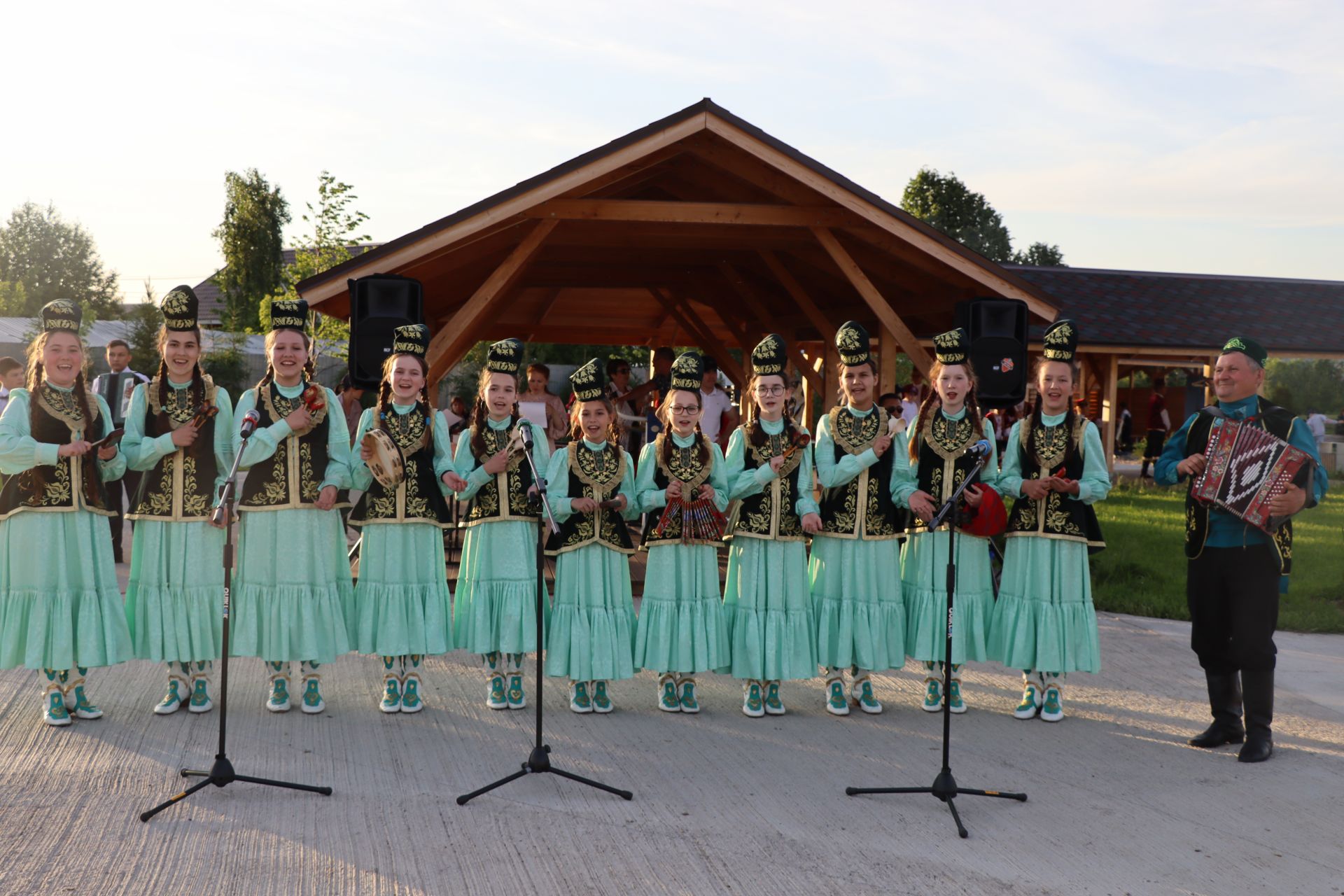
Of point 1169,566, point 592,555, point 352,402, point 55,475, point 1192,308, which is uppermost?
point 1192,308

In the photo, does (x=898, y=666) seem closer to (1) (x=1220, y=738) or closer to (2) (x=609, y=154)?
(1) (x=1220, y=738)

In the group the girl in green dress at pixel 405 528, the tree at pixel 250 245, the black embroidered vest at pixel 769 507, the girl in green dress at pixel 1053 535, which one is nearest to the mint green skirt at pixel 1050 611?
the girl in green dress at pixel 1053 535

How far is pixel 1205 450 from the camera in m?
5.60

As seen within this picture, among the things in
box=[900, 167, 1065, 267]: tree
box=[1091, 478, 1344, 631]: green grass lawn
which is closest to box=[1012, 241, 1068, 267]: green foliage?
box=[900, 167, 1065, 267]: tree

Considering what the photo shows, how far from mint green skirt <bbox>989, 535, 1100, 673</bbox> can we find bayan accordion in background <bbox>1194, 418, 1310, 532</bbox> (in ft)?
2.64

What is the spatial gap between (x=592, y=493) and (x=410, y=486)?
993mm

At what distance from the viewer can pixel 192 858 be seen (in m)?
4.02

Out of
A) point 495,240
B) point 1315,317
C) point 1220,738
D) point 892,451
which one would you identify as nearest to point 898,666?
point 892,451

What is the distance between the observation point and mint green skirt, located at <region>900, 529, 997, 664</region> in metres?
6.09

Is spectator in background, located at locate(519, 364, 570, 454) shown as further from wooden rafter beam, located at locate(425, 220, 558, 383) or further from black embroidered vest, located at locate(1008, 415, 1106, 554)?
black embroidered vest, located at locate(1008, 415, 1106, 554)

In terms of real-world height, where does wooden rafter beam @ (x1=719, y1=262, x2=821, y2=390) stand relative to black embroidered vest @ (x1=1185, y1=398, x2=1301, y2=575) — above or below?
above

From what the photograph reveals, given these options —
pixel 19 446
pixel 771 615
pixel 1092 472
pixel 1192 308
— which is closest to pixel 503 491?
pixel 771 615

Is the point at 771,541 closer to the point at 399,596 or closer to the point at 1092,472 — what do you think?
the point at 1092,472

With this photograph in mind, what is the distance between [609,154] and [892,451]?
14.2ft
